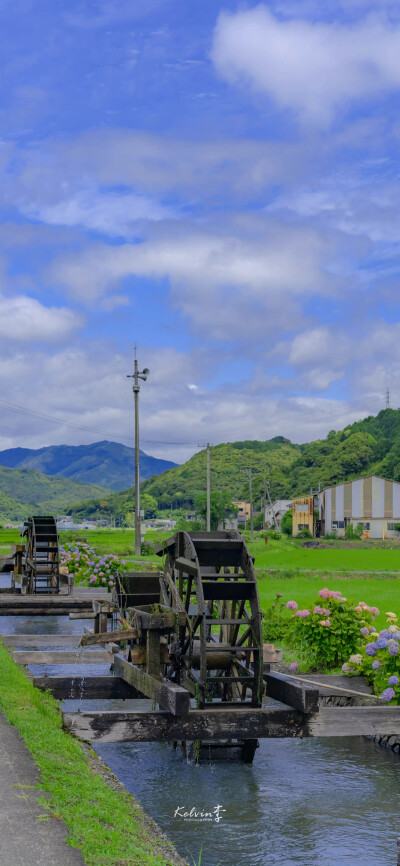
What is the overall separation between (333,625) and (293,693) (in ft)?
15.2

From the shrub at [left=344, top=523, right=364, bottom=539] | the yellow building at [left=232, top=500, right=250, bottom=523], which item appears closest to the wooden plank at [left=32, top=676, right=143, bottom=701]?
the shrub at [left=344, top=523, right=364, bottom=539]

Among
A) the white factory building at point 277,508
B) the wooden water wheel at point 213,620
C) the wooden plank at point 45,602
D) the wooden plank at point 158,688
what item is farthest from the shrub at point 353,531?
the wooden plank at point 158,688

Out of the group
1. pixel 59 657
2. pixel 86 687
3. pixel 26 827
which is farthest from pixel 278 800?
pixel 59 657

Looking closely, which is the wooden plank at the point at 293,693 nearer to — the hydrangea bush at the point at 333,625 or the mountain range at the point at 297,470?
the hydrangea bush at the point at 333,625

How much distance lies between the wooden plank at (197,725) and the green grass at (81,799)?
25cm

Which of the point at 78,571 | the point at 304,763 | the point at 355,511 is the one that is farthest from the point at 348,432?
the point at 304,763

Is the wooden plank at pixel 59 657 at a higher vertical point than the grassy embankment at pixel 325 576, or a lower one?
higher

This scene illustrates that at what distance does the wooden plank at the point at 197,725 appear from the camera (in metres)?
8.05

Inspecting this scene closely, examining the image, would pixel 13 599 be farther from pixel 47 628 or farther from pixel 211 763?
pixel 211 763

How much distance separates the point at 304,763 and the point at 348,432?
155m

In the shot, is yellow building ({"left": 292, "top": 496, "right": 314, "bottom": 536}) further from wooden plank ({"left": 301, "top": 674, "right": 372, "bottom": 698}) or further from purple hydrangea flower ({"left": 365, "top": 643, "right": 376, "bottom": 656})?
purple hydrangea flower ({"left": 365, "top": 643, "right": 376, "bottom": 656})

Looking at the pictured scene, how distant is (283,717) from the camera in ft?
27.2

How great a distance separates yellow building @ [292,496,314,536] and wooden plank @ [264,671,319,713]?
8836 cm

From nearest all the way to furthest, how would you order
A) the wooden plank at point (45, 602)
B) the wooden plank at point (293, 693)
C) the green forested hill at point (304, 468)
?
the wooden plank at point (293, 693), the wooden plank at point (45, 602), the green forested hill at point (304, 468)
